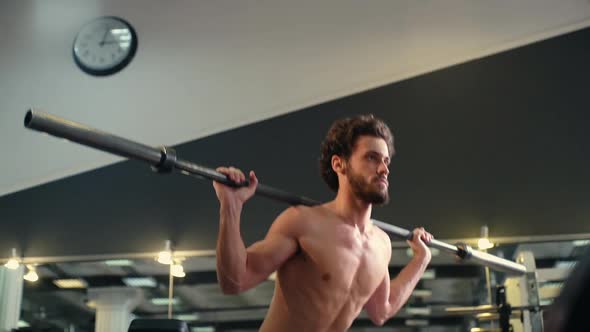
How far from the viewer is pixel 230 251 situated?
1794 millimetres

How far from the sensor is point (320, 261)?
6.63 feet

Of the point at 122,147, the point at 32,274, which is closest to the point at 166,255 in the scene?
the point at 32,274

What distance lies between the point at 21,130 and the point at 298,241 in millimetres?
3298

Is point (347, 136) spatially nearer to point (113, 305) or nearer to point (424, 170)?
point (424, 170)

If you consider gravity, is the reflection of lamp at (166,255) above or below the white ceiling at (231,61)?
below

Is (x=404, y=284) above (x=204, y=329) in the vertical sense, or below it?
below

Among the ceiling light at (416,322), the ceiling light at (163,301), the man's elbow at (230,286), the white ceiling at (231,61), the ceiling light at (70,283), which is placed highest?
the white ceiling at (231,61)

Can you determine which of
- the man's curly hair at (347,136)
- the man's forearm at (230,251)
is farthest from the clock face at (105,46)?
the man's forearm at (230,251)

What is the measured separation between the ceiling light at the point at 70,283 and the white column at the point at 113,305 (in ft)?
0.21

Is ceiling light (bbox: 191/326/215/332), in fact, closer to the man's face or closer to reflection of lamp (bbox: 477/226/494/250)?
reflection of lamp (bbox: 477/226/494/250)

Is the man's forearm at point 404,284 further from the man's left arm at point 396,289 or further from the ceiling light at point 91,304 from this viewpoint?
the ceiling light at point 91,304

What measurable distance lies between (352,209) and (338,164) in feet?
0.48

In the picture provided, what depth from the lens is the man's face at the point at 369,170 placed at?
6.82 ft

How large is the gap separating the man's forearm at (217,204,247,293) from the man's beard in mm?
421
